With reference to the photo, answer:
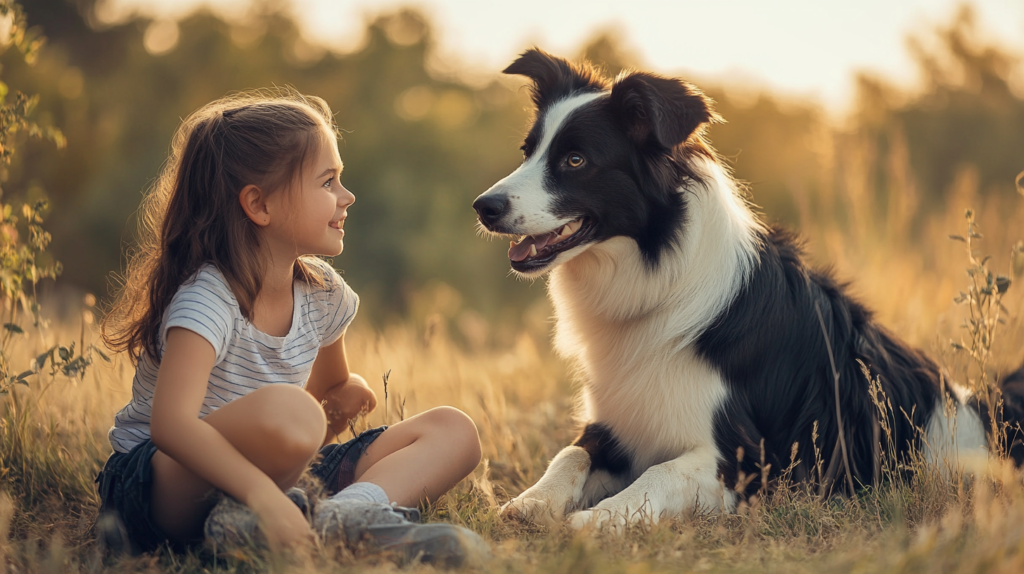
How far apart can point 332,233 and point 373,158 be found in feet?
66.9

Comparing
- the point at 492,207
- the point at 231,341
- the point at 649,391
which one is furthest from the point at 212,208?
the point at 649,391

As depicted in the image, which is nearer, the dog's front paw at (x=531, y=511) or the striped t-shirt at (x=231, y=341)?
the striped t-shirt at (x=231, y=341)

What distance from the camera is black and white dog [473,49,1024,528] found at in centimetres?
303

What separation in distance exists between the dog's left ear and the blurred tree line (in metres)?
10.6

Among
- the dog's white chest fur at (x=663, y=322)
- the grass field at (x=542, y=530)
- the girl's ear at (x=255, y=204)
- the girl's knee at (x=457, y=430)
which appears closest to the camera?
the grass field at (x=542, y=530)

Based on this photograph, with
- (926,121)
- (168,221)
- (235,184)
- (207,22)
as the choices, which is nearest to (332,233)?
(235,184)

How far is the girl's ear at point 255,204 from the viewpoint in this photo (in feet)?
8.75

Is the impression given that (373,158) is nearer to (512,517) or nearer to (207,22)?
(207,22)

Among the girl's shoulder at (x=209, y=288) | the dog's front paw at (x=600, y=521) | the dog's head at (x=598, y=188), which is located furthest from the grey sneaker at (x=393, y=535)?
the dog's head at (x=598, y=188)

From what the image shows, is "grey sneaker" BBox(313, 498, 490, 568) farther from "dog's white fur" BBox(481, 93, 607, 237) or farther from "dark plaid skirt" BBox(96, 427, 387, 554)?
"dog's white fur" BBox(481, 93, 607, 237)

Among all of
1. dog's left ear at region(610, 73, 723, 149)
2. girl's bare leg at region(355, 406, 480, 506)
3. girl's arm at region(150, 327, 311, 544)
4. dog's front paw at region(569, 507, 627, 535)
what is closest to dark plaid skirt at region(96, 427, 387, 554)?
girl's arm at region(150, 327, 311, 544)

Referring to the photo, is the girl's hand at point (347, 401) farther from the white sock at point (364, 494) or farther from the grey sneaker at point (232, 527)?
the grey sneaker at point (232, 527)

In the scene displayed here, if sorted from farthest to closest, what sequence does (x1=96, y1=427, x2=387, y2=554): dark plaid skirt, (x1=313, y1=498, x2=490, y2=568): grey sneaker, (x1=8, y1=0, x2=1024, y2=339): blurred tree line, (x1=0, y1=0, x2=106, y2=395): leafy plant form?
(x1=8, y1=0, x2=1024, y2=339): blurred tree line < (x1=0, y1=0, x2=106, y2=395): leafy plant < (x1=96, y1=427, x2=387, y2=554): dark plaid skirt < (x1=313, y1=498, x2=490, y2=568): grey sneaker

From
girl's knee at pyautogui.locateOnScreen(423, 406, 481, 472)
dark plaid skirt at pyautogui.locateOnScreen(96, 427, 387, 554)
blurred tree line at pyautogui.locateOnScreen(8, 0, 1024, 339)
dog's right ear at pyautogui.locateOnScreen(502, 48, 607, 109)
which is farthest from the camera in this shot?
blurred tree line at pyautogui.locateOnScreen(8, 0, 1024, 339)
